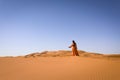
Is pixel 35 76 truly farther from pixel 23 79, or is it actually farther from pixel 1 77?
pixel 1 77

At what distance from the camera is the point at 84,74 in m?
6.42

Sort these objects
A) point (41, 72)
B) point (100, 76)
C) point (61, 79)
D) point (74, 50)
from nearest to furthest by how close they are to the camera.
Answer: point (61, 79)
point (100, 76)
point (41, 72)
point (74, 50)

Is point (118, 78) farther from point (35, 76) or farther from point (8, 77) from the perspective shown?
point (8, 77)

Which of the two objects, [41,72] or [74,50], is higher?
[74,50]

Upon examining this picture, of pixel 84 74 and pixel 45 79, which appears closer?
pixel 45 79

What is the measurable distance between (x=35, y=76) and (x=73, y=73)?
1286 mm

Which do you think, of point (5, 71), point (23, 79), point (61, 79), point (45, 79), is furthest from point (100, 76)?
point (5, 71)

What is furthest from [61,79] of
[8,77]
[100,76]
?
[8,77]

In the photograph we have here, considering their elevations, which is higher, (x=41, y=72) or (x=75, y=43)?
(x=75, y=43)

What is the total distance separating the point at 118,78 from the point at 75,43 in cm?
780

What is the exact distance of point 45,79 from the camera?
575cm

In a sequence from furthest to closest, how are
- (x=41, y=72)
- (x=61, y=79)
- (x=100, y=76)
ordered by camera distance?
(x=41, y=72), (x=100, y=76), (x=61, y=79)

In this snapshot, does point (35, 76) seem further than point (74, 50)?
No

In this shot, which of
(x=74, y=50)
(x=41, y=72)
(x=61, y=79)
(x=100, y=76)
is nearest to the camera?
(x=61, y=79)
